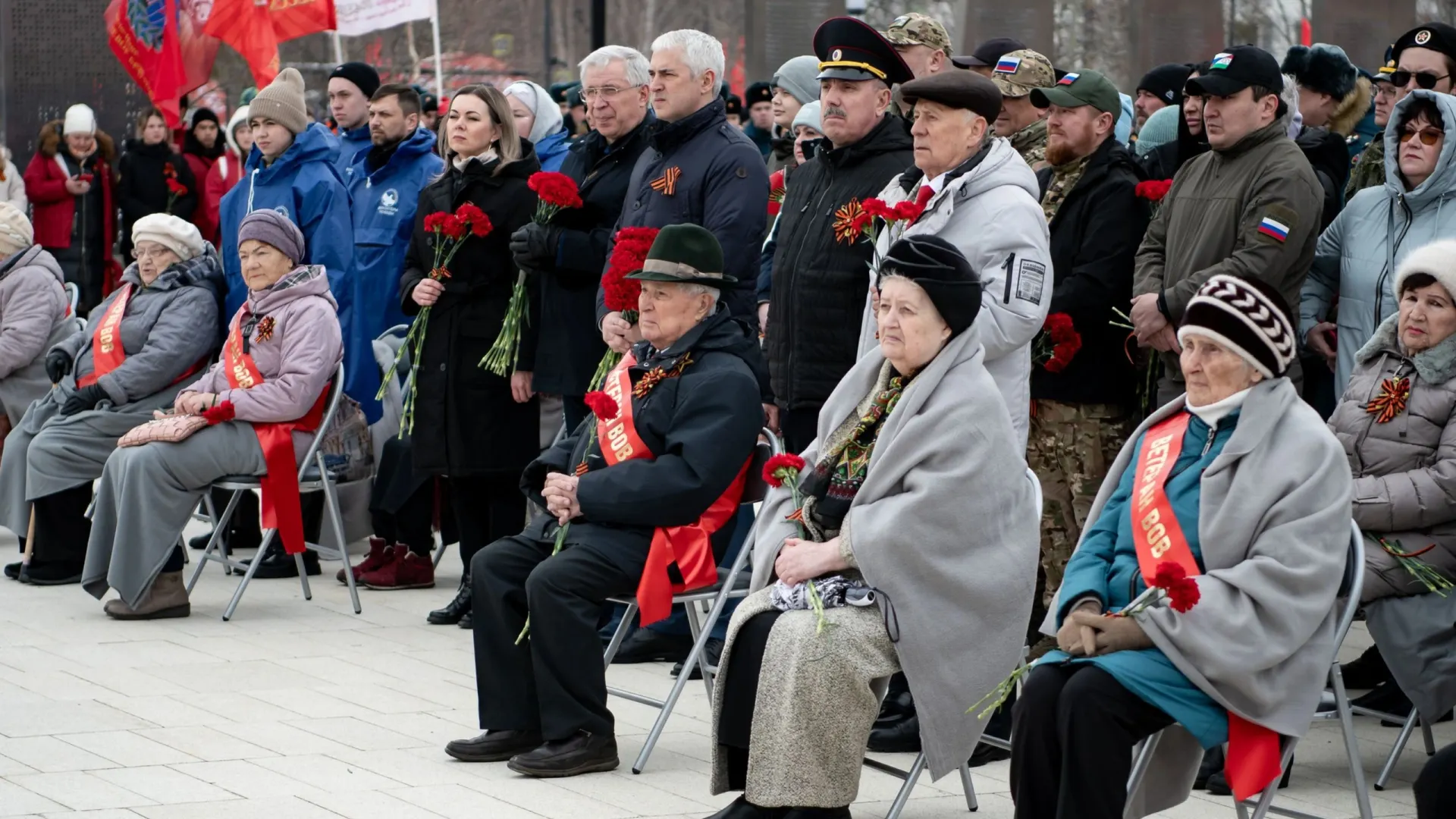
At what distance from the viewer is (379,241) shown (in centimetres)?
926

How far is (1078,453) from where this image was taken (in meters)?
6.63

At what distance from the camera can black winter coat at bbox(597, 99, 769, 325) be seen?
7.03 metres

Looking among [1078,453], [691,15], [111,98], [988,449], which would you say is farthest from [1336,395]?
[111,98]

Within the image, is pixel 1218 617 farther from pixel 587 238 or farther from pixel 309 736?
pixel 587 238

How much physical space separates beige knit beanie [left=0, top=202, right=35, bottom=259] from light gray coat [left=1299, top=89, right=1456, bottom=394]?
21.0 ft

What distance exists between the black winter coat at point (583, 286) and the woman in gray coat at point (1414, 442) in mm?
3123

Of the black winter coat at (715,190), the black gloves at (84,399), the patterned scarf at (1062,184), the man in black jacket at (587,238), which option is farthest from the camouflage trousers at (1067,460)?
the black gloves at (84,399)

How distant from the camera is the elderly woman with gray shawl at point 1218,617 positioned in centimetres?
439

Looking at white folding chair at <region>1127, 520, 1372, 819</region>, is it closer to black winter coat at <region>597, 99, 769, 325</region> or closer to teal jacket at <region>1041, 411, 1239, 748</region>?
teal jacket at <region>1041, 411, 1239, 748</region>

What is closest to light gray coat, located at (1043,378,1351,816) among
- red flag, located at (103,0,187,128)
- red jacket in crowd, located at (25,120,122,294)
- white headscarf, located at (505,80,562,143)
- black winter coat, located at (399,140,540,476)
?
black winter coat, located at (399,140,540,476)

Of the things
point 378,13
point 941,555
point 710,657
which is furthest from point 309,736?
point 378,13

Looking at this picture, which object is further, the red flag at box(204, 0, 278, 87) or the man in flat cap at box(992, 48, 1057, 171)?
the red flag at box(204, 0, 278, 87)

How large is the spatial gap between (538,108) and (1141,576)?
5.52m

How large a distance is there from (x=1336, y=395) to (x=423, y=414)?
3.64 metres
